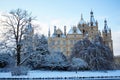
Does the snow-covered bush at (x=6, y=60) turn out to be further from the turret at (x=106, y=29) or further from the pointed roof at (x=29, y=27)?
the turret at (x=106, y=29)

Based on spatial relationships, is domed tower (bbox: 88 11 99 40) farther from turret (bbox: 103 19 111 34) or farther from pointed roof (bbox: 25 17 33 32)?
pointed roof (bbox: 25 17 33 32)

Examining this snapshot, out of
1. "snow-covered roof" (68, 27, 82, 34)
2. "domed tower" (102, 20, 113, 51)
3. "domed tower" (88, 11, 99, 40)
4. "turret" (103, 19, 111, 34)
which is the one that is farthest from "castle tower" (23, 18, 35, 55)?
"turret" (103, 19, 111, 34)

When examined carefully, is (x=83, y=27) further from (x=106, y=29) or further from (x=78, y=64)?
(x=78, y=64)

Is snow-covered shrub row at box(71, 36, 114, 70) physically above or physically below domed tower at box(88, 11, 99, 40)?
below

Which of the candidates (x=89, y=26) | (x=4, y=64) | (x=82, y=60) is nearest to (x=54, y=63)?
(x=82, y=60)

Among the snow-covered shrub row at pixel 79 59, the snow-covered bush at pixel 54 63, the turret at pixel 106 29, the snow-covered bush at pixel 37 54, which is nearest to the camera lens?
the snow-covered bush at pixel 37 54

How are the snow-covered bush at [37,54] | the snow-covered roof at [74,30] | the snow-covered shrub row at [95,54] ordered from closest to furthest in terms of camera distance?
the snow-covered bush at [37,54] < the snow-covered shrub row at [95,54] < the snow-covered roof at [74,30]

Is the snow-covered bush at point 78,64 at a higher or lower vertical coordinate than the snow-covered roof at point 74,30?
lower

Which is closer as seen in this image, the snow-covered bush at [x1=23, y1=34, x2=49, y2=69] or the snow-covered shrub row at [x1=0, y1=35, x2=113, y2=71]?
the snow-covered bush at [x1=23, y1=34, x2=49, y2=69]

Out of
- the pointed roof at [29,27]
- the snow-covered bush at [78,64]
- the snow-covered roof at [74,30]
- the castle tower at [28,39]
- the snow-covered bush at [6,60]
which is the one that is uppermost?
the snow-covered roof at [74,30]

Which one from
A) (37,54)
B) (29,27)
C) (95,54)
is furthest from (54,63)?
(29,27)

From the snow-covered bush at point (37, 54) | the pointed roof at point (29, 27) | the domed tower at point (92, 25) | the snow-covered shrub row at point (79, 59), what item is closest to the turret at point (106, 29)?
the domed tower at point (92, 25)

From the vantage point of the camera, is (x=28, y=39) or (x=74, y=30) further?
(x=74, y=30)

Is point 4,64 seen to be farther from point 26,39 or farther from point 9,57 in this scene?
point 26,39
